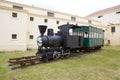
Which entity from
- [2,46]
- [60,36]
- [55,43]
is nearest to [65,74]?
[55,43]

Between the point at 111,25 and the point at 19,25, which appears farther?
the point at 111,25

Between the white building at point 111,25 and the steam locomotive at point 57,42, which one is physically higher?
the white building at point 111,25

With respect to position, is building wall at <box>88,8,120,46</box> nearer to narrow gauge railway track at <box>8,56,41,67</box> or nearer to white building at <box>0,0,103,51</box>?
white building at <box>0,0,103,51</box>

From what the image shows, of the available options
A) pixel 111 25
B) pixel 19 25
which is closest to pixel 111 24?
pixel 111 25

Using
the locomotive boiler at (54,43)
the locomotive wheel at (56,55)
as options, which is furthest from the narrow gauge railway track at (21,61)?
the locomotive wheel at (56,55)

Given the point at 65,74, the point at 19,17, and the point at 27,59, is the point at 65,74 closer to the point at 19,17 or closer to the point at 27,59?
the point at 27,59

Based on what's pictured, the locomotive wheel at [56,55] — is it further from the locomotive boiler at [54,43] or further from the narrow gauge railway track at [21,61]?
the narrow gauge railway track at [21,61]

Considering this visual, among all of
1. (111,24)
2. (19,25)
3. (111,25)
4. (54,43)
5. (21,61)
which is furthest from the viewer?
(111,24)

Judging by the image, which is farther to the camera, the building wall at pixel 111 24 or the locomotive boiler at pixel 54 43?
the building wall at pixel 111 24

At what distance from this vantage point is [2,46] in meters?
17.8

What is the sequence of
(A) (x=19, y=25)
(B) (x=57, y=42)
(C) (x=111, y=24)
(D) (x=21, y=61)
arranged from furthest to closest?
(C) (x=111, y=24) < (A) (x=19, y=25) < (B) (x=57, y=42) < (D) (x=21, y=61)

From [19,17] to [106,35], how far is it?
24020 millimetres

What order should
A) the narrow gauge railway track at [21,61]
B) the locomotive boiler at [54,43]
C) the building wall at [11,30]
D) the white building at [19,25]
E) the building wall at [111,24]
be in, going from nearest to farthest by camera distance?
1. the narrow gauge railway track at [21,61]
2. the locomotive boiler at [54,43]
3. the building wall at [11,30]
4. the white building at [19,25]
5. the building wall at [111,24]

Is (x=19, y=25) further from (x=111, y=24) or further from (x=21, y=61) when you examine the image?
(x=111, y=24)
